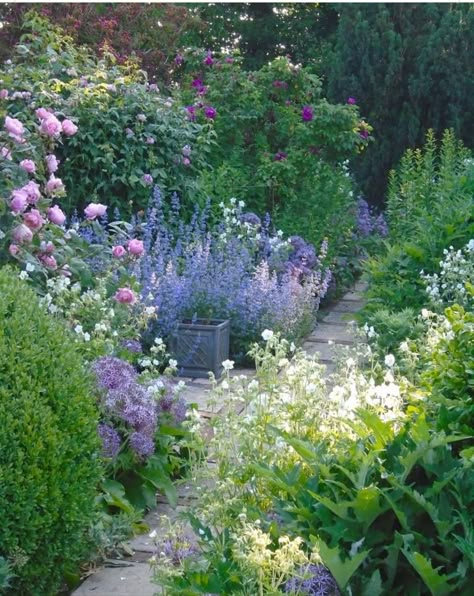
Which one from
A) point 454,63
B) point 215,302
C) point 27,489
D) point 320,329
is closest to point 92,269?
point 215,302

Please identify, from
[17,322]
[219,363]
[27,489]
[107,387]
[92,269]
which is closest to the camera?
[27,489]

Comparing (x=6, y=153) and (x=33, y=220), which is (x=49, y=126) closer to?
(x=6, y=153)

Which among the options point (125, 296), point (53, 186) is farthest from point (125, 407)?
point (53, 186)

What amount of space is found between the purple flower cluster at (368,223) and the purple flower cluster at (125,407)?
6.17m

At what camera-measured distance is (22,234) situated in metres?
4.56

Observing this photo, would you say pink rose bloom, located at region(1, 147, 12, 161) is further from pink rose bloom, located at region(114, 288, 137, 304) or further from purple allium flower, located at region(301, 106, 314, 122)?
purple allium flower, located at region(301, 106, 314, 122)

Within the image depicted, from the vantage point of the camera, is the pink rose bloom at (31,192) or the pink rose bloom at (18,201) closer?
the pink rose bloom at (18,201)

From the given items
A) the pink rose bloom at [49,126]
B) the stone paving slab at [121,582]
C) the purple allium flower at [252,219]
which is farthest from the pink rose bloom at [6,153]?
the purple allium flower at [252,219]

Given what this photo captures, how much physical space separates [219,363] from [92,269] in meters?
1.05

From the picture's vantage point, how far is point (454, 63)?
10969 mm

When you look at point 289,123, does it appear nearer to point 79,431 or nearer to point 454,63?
point 454,63

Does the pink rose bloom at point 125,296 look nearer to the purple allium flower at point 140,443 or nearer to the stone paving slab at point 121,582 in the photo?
the purple allium flower at point 140,443

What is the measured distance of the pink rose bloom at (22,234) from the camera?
180 inches

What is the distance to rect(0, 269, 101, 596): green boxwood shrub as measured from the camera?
8.74 ft
